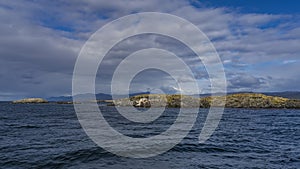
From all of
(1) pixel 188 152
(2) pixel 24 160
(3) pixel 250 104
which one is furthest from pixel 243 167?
(3) pixel 250 104

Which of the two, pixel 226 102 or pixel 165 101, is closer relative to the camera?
pixel 226 102

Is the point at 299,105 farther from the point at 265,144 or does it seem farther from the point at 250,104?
the point at 265,144

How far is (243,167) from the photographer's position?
19969mm

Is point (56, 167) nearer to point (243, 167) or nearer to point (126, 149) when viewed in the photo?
point (126, 149)

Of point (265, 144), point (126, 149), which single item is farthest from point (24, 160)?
point (265, 144)

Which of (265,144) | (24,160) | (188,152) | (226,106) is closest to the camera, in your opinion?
(24,160)

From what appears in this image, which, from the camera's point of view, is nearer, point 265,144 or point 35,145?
point 35,145

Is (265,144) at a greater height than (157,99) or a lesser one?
lesser

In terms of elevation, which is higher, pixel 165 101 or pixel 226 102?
pixel 165 101

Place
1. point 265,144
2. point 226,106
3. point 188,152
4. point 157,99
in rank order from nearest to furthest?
point 188,152 < point 265,144 < point 226,106 < point 157,99

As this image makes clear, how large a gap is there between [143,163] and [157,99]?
455 ft

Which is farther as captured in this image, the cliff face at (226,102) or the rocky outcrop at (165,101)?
the rocky outcrop at (165,101)

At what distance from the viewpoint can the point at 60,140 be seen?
3103 cm

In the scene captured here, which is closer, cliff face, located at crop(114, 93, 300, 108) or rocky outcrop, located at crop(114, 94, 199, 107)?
cliff face, located at crop(114, 93, 300, 108)
